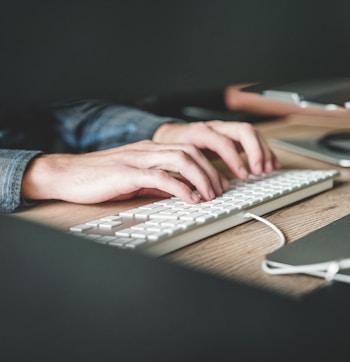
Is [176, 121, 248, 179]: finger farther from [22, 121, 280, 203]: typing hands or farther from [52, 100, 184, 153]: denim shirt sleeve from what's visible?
[52, 100, 184, 153]: denim shirt sleeve

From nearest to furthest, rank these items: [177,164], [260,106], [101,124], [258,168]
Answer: [177,164]
[258,168]
[101,124]
[260,106]

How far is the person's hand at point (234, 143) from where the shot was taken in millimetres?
805

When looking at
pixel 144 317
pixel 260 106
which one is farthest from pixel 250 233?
pixel 260 106

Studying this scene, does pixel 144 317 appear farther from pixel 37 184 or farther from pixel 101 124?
pixel 101 124

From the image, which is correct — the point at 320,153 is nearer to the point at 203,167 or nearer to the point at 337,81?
the point at 337,81

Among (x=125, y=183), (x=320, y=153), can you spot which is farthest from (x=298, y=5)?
(x=125, y=183)

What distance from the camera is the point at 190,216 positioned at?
0.58 meters

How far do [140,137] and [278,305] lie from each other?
860 millimetres

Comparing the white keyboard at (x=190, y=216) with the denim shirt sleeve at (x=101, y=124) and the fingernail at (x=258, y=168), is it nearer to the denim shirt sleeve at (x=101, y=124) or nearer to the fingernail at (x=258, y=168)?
the fingernail at (x=258, y=168)

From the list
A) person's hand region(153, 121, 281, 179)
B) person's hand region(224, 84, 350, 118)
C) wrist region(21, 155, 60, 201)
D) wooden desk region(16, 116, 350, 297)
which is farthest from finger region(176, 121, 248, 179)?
person's hand region(224, 84, 350, 118)

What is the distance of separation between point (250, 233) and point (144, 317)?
41 centimetres

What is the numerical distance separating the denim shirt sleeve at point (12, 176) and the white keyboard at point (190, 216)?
14cm

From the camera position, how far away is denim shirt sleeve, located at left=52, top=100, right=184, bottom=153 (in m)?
1.06

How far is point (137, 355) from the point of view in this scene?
0.60ft
